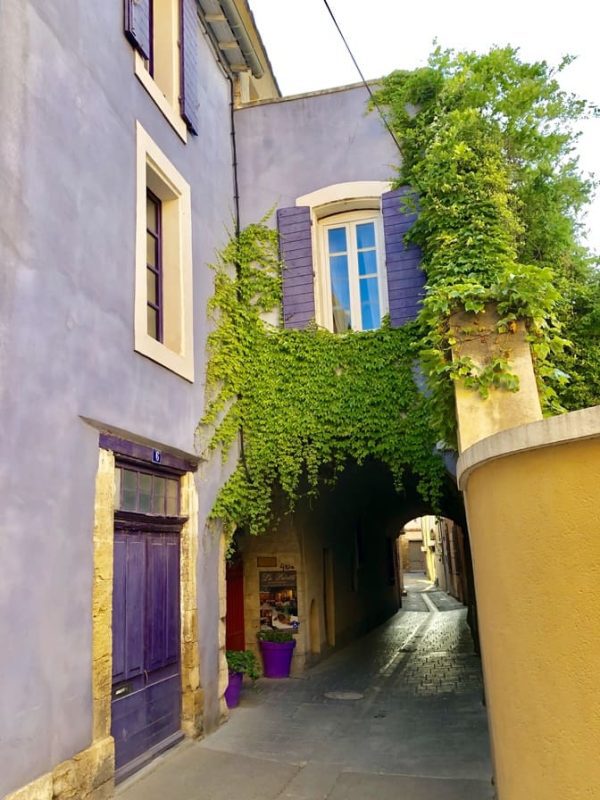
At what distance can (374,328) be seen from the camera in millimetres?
8008

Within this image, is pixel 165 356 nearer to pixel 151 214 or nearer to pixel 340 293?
pixel 151 214

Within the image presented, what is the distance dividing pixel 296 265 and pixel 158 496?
349 cm

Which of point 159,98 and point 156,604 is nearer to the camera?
point 156,604

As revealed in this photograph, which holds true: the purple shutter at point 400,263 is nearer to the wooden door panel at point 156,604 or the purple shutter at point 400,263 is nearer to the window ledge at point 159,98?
the window ledge at point 159,98

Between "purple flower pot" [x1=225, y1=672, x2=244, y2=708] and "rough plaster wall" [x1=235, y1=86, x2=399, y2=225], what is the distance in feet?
18.4

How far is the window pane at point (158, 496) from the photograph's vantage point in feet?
20.1

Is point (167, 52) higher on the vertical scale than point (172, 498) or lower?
higher

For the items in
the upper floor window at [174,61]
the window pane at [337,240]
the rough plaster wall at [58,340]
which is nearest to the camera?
the rough plaster wall at [58,340]

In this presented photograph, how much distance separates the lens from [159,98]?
6691 millimetres

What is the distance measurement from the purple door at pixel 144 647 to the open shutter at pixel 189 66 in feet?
15.1

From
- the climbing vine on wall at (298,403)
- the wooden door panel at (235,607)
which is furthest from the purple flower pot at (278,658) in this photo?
the climbing vine on wall at (298,403)

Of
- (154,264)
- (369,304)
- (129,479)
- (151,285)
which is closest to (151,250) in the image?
(154,264)

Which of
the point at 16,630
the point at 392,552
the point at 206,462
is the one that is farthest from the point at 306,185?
the point at 392,552

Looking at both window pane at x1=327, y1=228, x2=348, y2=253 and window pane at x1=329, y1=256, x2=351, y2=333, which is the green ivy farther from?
window pane at x1=327, y1=228, x2=348, y2=253
